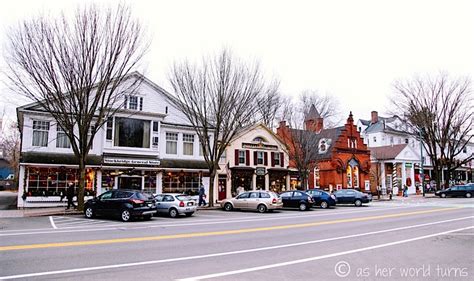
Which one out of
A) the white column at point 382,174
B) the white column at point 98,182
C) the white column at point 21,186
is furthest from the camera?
the white column at point 382,174

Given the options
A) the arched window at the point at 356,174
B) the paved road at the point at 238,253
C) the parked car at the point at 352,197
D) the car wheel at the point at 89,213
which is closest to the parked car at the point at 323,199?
the parked car at the point at 352,197

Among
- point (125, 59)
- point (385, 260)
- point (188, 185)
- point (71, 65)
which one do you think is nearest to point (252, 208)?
point (188, 185)

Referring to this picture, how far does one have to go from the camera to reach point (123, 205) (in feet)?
60.0

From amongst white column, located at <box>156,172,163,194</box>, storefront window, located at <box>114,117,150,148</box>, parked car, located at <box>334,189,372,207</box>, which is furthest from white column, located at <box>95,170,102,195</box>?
parked car, located at <box>334,189,372,207</box>

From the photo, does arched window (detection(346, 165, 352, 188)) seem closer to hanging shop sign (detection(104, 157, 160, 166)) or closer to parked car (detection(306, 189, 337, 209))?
parked car (detection(306, 189, 337, 209))

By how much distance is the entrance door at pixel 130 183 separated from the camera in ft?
90.4

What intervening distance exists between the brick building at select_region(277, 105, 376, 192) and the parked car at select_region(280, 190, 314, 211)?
14.3 meters

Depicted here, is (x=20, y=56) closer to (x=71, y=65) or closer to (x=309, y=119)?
(x=71, y=65)

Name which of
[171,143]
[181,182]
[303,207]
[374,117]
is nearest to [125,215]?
[181,182]

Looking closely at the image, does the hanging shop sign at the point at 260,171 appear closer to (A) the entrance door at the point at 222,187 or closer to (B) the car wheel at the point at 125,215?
(A) the entrance door at the point at 222,187

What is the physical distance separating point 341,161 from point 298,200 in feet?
61.5

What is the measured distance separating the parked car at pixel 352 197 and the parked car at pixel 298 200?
700 cm

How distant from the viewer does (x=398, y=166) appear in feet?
163

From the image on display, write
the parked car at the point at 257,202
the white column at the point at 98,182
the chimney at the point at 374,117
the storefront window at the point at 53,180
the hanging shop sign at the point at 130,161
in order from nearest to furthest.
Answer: the parked car at the point at 257,202
the storefront window at the point at 53,180
the hanging shop sign at the point at 130,161
the white column at the point at 98,182
the chimney at the point at 374,117
